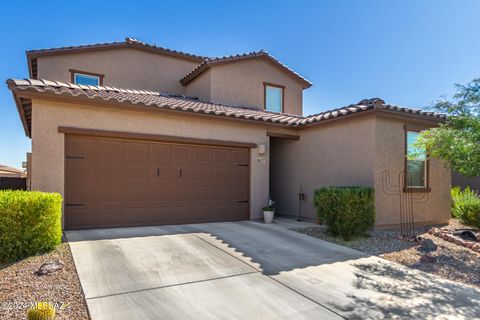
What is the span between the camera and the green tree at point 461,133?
650 centimetres

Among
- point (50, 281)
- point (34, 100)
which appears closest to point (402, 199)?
point (50, 281)

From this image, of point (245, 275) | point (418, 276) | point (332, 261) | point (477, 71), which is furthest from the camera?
point (477, 71)

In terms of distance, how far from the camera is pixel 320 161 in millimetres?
10352

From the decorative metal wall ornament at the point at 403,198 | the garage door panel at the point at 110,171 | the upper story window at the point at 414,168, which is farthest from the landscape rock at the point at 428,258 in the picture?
the garage door panel at the point at 110,171

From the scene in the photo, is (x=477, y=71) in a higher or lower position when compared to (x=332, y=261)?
higher

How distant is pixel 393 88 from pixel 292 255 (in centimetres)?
1153

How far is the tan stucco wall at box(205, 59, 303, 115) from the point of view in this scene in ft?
44.6

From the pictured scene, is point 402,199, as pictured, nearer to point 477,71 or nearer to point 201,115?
point 477,71

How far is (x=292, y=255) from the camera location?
20.6 ft

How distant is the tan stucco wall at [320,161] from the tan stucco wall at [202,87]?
12.3ft

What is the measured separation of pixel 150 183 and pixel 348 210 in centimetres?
546

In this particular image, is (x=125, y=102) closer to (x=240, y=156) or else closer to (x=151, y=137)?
(x=151, y=137)

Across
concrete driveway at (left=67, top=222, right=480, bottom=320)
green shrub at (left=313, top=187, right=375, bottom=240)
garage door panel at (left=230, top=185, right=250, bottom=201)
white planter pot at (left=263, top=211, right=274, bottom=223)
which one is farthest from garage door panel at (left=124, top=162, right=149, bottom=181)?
→ green shrub at (left=313, top=187, right=375, bottom=240)

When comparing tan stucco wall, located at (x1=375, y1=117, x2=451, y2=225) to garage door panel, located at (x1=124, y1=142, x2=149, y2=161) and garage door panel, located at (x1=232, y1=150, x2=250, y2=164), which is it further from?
garage door panel, located at (x1=124, y1=142, x2=149, y2=161)
